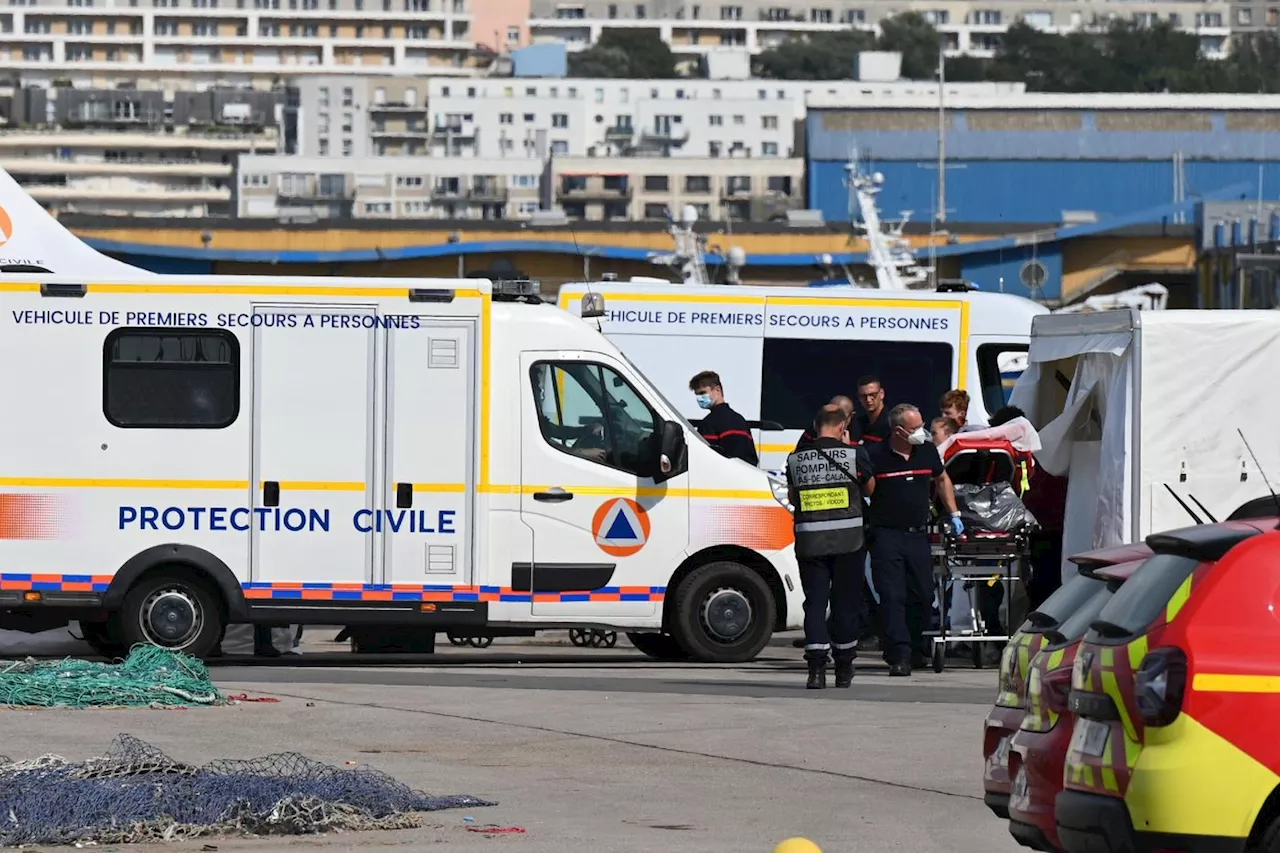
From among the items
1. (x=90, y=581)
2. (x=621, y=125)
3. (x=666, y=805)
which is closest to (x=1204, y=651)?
(x=666, y=805)

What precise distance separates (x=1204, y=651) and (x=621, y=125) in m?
160

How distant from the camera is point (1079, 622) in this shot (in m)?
8.38

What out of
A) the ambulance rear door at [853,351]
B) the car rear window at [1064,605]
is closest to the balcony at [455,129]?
the ambulance rear door at [853,351]

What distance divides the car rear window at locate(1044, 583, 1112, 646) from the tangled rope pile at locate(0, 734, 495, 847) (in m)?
2.59

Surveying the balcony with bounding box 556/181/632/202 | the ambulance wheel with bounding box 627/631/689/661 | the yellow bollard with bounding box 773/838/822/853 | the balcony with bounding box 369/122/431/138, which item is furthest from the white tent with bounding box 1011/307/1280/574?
the balcony with bounding box 369/122/431/138

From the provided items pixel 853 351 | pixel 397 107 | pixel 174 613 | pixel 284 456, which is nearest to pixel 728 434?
pixel 853 351

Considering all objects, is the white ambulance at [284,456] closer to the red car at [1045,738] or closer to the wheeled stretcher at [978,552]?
the wheeled stretcher at [978,552]

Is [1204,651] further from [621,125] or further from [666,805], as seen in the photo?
[621,125]

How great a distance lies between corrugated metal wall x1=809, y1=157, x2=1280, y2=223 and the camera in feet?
324

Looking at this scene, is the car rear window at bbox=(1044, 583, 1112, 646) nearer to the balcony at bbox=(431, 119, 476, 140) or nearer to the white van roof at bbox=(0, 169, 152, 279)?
the white van roof at bbox=(0, 169, 152, 279)

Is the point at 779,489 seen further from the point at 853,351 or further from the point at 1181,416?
the point at 853,351

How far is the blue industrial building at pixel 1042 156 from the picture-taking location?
9919 cm

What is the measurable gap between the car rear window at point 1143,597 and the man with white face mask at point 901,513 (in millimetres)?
7321

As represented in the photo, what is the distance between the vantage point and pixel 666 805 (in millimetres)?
10219
